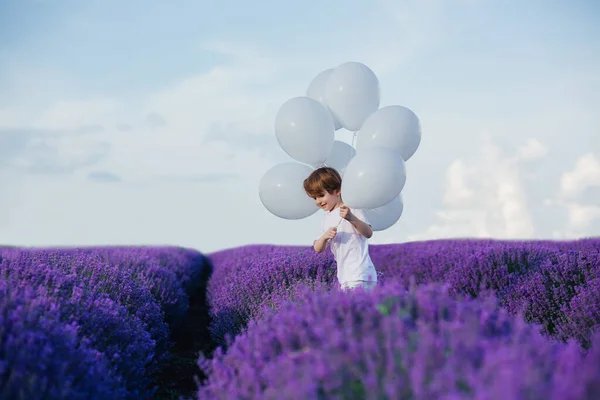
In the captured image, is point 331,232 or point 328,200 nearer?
point 331,232

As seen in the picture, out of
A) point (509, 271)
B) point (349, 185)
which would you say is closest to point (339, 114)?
point (349, 185)

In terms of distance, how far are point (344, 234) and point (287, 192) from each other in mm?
662

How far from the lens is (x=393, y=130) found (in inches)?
171

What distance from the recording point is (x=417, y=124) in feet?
14.9

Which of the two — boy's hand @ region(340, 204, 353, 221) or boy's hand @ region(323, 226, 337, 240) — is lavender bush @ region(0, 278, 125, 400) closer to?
boy's hand @ region(323, 226, 337, 240)

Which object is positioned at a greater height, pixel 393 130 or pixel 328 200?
pixel 393 130

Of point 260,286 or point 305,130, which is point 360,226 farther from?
point 260,286

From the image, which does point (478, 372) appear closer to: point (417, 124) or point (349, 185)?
point (349, 185)

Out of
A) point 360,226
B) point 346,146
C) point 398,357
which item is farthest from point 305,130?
point 398,357

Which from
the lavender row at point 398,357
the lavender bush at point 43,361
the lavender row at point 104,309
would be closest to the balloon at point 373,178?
the lavender row at point 398,357

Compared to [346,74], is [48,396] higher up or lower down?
lower down

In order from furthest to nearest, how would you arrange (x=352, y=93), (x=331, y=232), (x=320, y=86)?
(x=320, y=86), (x=352, y=93), (x=331, y=232)

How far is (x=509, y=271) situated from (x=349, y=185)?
2.77 metres

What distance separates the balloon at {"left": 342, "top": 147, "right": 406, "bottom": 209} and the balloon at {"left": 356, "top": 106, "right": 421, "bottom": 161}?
402mm
